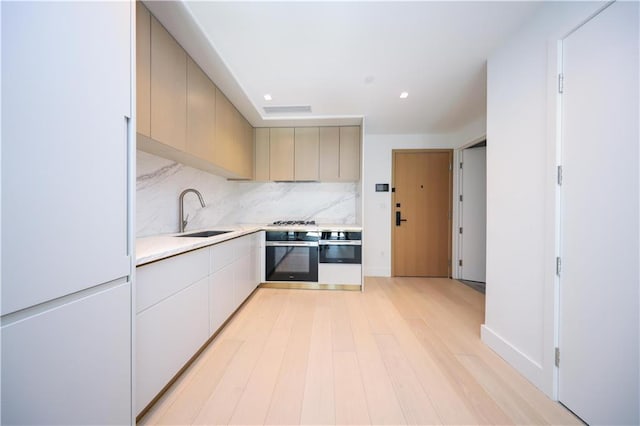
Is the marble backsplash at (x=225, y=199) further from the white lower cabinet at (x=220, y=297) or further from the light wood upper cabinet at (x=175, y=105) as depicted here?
the white lower cabinet at (x=220, y=297)

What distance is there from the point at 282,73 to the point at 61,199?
6.27 feet

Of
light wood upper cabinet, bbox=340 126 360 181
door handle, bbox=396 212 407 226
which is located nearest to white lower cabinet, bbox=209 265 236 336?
light wood upper cabinet, bbox=340 126 360 181

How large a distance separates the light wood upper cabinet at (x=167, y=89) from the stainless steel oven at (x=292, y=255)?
165 centimetres

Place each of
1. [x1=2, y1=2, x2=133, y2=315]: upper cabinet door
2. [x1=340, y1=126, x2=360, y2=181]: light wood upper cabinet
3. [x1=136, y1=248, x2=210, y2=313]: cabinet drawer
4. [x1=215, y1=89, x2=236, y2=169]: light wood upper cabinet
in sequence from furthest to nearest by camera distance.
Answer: [x1=340, y1=126, x2=360, y2=181]: light wood upper cabinet < [x1=215, y1=89, x2=236, y2=169]: light wood upper cabinet < [x1=136, y1=248, x2=210, y2=313]: cabinet drawer < [x1=2, y1=2, x2=133, y2=315]: upper cabinet door

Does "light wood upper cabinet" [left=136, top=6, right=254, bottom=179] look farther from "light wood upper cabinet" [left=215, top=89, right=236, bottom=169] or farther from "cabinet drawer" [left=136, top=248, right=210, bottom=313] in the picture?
"cabinet drawer" [left=136, top=248, right=210, bottom=313]

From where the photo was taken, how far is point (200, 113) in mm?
1900

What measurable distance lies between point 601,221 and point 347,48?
1.89 m

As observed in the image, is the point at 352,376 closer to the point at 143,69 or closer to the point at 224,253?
the point at 224,253

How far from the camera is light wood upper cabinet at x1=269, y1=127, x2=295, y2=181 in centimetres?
327

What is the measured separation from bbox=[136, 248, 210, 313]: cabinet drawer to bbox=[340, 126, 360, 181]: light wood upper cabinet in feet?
7.48

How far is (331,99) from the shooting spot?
2504 mm

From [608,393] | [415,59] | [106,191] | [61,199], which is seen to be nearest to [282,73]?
[415,59]

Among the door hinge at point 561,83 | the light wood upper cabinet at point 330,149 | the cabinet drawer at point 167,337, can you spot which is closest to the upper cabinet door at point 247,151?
the light wood upper cabinet at point 330,149

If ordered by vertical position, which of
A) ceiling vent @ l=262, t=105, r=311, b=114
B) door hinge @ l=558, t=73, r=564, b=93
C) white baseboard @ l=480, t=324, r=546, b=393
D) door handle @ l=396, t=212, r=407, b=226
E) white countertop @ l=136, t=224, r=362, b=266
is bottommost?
white baseboard @ l=480, t=324, r=546, b=393
